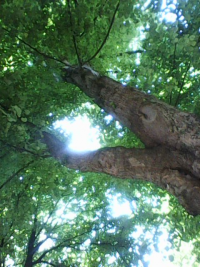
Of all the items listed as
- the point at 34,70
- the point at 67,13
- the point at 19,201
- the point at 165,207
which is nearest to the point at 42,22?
the point at 67,13

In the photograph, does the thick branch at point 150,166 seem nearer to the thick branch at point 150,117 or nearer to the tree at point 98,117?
the tree at point 98,117

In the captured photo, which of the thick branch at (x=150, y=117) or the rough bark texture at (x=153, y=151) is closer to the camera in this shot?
the rough bark texture at (x=153, y=151)

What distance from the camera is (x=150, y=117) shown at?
3.48m

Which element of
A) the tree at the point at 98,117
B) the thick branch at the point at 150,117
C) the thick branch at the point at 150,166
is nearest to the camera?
the thick branch at the point at 150,166

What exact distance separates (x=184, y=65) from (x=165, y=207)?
13.4ft

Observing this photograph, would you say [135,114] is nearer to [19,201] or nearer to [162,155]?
[162,155]

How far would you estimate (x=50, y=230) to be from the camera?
25.1 ft

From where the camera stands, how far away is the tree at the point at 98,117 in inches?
136

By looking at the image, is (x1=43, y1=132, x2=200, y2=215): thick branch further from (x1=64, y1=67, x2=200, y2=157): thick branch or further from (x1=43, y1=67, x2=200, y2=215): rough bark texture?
(x1=64, y1=67, x2=200, y2=157): thick branch

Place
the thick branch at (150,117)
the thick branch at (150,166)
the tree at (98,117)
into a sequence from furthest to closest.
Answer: the tree at (98,117)
the thick branch at (150,117)
the thick branch at (150,166)

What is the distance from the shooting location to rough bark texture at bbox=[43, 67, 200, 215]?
3033 millimetres

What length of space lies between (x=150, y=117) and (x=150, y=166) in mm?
668

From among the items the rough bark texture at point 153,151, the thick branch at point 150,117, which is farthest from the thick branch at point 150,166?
the thick branch at point 150,117

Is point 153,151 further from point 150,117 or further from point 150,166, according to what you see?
point 150,117
